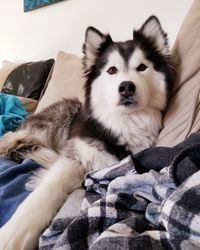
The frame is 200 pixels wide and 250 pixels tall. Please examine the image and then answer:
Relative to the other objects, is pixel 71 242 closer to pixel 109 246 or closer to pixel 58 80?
pixel 109 246

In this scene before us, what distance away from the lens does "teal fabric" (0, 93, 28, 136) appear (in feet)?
5.92

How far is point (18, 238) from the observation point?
2.29 ft

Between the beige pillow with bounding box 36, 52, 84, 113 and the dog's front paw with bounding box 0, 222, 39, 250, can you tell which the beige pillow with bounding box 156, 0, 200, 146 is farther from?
the beige pillow with bounding box 36, 52, 84, 113

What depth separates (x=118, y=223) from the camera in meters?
0.57

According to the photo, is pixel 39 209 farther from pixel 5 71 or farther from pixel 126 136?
pixel 5 71

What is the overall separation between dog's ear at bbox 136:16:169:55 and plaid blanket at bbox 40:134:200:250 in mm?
563

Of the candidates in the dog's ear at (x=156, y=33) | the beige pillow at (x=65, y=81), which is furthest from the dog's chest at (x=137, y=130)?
the beige pillow at (x=65, y=81)

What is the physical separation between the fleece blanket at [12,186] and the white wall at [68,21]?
1201 millimetres

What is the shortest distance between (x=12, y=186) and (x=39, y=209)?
0.21 m

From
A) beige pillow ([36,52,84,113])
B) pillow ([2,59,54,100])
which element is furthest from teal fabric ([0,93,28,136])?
pillow ([2,59,54,100])

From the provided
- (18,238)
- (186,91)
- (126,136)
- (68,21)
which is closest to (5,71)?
(68,21)

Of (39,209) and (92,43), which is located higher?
(92,43)

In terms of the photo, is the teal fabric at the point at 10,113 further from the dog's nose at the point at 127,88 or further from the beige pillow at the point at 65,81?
the dog's nose at the point at 127,88

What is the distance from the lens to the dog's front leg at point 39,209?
2.29 feet
